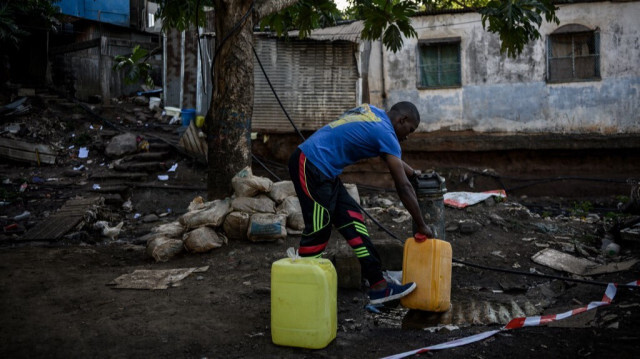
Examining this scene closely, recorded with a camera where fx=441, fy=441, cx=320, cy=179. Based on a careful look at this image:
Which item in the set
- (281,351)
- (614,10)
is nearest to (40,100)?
(281,351)

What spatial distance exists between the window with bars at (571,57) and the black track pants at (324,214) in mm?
9616

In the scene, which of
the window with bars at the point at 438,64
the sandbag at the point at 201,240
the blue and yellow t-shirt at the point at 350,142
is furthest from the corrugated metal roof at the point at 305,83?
the blue and yellow t-shirt at the point at 350,142

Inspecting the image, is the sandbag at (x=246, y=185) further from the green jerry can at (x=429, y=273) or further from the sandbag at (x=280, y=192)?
the green jerry can at (x=429, y=273)

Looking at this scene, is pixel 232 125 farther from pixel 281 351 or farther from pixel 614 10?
pixel 614 10

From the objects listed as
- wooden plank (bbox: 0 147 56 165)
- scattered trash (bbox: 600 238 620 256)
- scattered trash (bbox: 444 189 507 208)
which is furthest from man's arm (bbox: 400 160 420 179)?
wooden plank (bbox: 0 147 56 165)

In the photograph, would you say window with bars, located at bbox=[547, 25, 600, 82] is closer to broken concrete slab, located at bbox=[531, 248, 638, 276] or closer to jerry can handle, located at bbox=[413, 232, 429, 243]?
broken concrete slab, located at bbox=[531, 248, 638, 276]

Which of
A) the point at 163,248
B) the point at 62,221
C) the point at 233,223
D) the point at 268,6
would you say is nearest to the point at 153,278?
the point at 163,248

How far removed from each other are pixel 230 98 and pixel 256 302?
2.63 m

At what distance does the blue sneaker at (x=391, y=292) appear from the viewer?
10.2 feet

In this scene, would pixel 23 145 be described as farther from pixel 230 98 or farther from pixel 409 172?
pixel 409 172

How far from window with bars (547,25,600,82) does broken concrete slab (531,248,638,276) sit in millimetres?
7129

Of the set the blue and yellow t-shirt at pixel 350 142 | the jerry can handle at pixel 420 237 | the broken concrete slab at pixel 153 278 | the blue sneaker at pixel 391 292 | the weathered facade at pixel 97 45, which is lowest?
the broken concrete slab at pixel 153 278

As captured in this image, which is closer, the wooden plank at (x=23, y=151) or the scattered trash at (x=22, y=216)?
the scattered trash at (x=22, y=216)

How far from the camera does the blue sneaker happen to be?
3111 mm
